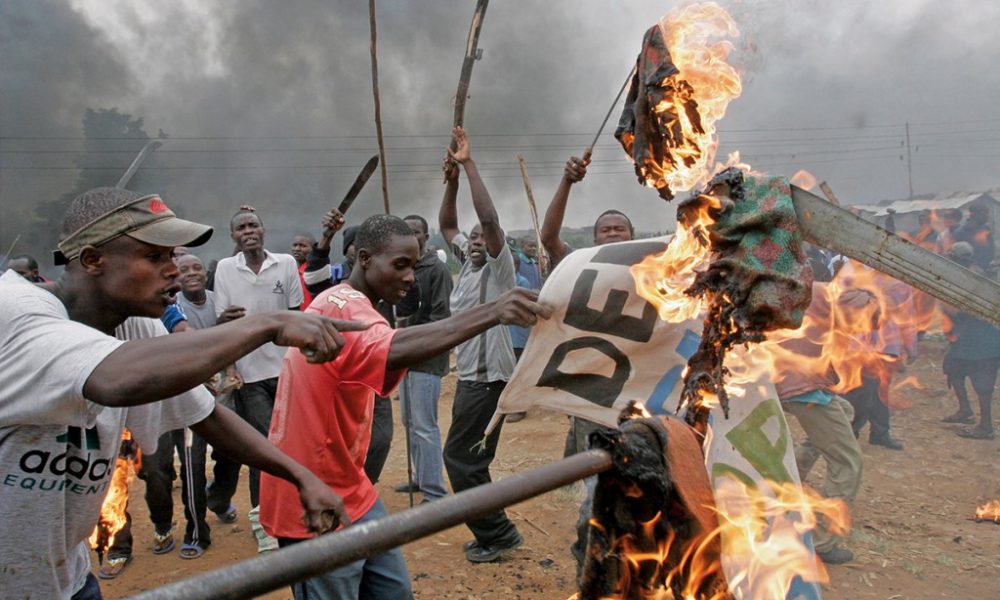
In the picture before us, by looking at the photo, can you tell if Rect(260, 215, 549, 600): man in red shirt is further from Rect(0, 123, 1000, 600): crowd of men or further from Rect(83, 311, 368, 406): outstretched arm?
Rect(83, 311, 368, 406): outstretched arm

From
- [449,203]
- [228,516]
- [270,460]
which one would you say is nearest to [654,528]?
[270,460]

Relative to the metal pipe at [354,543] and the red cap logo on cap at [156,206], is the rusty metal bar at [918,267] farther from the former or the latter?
the red cap logo on cap at [156,206]

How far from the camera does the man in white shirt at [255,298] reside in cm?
495

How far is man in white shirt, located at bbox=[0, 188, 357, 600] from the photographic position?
1570mm

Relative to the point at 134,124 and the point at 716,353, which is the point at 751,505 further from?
the point at 134,124

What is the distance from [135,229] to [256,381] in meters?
3.23

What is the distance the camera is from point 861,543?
5121mm

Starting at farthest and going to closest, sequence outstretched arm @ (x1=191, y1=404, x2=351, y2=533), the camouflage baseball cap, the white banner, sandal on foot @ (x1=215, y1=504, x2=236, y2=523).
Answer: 1. sandal on foot @ (x1=215, y1=504, x2=236, y2=523)
2. the white banner
3. outstretched arm @ (x1=191, y1=404, x2=351, y2=533)
4. the camouflage baseball cap

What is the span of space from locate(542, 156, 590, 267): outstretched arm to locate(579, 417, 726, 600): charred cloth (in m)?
3.11

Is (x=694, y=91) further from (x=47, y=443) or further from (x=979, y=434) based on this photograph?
(x=979, y=434)

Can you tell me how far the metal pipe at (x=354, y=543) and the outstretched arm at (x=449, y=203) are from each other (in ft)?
13.1

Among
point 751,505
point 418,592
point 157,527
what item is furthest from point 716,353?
point 157,527

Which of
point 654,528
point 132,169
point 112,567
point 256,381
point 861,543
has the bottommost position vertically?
point 112,567

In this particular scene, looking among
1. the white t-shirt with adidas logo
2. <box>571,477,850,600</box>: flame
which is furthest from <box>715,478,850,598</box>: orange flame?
the white t-shirt with adidas logo
